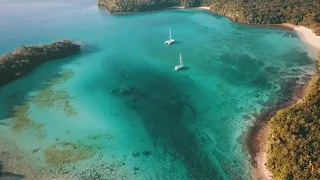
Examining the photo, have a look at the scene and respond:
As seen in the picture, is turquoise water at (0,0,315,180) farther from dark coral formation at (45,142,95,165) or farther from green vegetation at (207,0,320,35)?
green vegetation at (207,0,320,35)

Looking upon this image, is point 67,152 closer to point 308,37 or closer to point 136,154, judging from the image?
point 136,154

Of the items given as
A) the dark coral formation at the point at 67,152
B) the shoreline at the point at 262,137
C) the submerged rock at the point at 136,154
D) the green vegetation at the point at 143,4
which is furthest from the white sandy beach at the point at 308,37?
the dark coral formation at the point at 67,152

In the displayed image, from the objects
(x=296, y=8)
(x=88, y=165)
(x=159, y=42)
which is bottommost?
(x=88, y=165)

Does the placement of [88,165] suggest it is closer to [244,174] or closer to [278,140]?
[244,174]

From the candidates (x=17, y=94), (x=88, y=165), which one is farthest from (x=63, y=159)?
(x=17, y=94)

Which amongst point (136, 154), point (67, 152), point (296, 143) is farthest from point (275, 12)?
point (67, 152)

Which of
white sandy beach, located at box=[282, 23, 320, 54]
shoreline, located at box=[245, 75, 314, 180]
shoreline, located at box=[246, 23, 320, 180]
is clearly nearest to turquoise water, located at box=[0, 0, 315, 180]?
shoreline, located at box=[245, 75, 314, 180]
